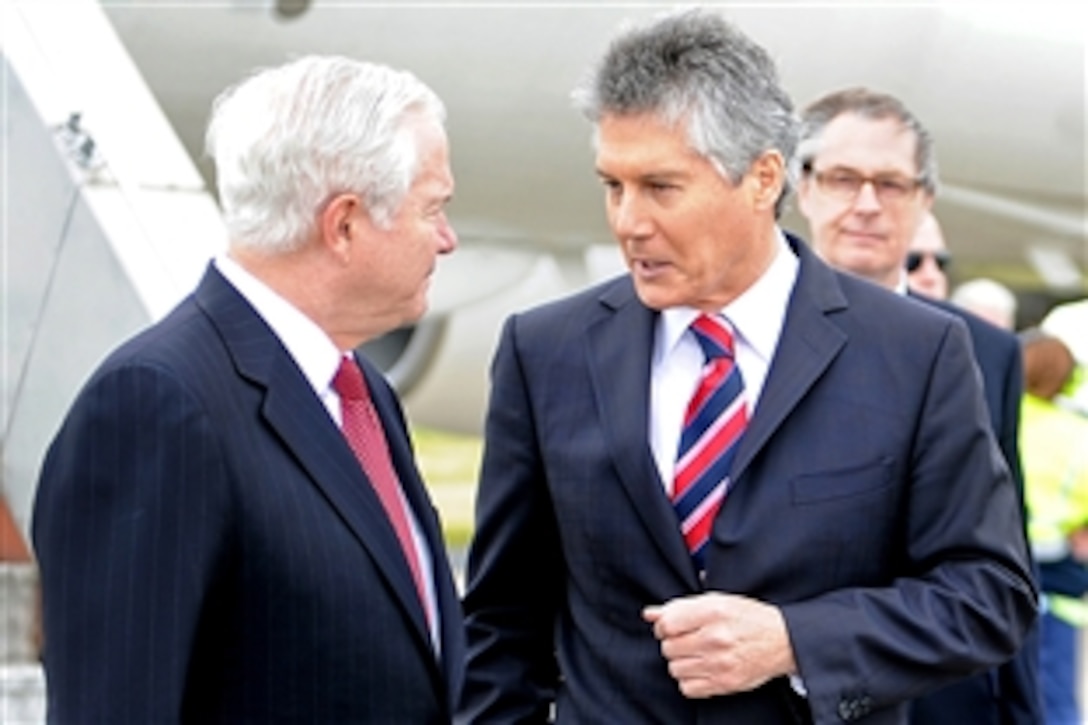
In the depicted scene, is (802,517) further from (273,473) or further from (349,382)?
(273,473)

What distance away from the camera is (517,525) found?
274 cm

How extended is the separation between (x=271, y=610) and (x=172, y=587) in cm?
12

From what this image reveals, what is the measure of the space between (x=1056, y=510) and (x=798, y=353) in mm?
3621

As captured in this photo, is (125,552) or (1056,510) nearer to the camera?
(125,552)

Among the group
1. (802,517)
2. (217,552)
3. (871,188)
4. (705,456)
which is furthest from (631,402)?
(871,188)

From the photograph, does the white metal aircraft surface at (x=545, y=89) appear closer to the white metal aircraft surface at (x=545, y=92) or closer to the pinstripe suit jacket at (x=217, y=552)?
the white metal aircraft surface at (x=545, y=92)

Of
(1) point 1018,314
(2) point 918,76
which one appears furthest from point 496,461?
(1) point 1018,314

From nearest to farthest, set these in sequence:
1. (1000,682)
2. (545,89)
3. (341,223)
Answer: (341,223)
(1000,682)
(545,89)

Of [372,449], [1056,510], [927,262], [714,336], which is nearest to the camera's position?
[372,449]

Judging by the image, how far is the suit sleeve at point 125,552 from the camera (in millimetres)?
1978

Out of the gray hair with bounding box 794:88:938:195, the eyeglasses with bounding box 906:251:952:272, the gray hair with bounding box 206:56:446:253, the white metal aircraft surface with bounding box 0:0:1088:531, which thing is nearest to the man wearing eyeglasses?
the gray hair with bounding box 794:88:938:195

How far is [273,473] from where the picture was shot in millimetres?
2100

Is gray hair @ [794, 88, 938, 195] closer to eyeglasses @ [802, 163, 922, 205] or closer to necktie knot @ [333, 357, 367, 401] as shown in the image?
eyeglasses @ [802, 163, 922, 205]

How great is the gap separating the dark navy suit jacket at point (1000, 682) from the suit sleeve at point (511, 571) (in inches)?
30.0
